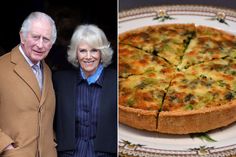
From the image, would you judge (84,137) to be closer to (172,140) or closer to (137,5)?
(172,140)

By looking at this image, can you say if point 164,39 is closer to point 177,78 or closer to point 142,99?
point 177,78

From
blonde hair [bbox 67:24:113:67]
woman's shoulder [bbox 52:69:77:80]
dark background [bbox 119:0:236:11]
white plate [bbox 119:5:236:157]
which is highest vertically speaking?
dark background [bbox 119:0:236:11]

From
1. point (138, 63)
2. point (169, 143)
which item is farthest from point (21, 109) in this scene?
point (169, 143)

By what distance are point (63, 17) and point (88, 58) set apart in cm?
35

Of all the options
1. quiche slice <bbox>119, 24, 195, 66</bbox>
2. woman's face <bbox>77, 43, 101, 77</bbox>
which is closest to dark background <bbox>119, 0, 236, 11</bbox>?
quiche slice <bbox>119, 24, 195, 66</bbox>

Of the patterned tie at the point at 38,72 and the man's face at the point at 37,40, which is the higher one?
the man's face at the point at 37,40

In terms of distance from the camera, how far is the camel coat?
383 cm

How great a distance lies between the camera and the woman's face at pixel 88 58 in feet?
13.0

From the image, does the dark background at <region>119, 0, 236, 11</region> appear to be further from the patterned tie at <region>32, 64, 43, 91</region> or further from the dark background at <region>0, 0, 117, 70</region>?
the patterned tie at <region>32, 64, 43, 91</region>

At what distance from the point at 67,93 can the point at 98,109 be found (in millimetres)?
250

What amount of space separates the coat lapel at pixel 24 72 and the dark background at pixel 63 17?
15 cm

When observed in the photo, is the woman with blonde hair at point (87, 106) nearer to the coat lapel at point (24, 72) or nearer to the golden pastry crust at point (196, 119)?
the coat lapel at point (24, 72)

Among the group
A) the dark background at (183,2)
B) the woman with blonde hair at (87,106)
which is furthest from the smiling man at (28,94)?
the dark background at (183,2)

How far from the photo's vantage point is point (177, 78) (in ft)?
13.7
